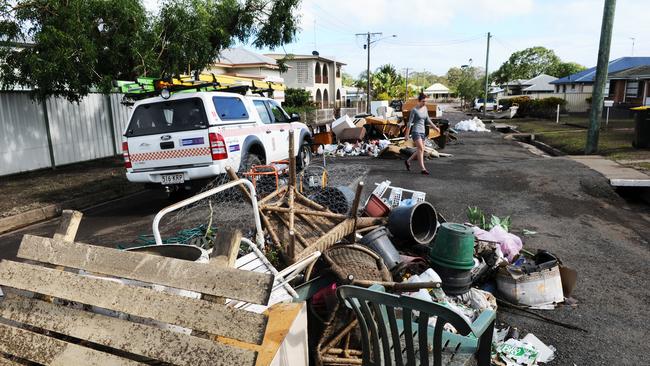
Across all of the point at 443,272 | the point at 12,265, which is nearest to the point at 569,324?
the point at 443,272

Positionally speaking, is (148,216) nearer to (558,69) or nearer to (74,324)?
(74,324)

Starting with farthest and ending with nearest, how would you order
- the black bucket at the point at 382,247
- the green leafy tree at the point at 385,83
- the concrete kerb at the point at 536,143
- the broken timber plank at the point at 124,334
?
1. the green leafy tree at the point at 385,83
2. the concrete kerb at the point at 536,143
3. the black bucket at the point at 382,247
4. the broken timber plank at the point at 124,334

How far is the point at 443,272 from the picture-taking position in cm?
387

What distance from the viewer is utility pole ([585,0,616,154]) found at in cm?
1224

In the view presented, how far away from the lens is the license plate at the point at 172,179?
7.14 m

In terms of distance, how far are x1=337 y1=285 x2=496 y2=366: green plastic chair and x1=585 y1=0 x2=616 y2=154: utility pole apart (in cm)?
1273

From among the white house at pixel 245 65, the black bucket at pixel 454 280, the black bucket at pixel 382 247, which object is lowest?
the black bucket at pixel 454 280

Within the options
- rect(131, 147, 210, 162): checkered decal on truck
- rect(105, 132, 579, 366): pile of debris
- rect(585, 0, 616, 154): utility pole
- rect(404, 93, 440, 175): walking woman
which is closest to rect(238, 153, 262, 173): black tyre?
rect(131, 147, 210, 162): checkered decal on truck

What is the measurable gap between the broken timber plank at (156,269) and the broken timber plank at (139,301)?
6 centimetres

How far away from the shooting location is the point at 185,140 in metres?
6.99

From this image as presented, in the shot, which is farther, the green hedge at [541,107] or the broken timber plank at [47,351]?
the green hedge at [541,107]

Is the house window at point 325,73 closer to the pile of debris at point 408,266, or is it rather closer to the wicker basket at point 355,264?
the pile of debris at point 408,266

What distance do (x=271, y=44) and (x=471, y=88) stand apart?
55.9 m

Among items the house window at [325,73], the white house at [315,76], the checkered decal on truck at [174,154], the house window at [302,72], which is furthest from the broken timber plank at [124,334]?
the house window at [325,73]
